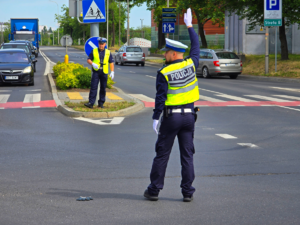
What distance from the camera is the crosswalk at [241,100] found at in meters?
15.0

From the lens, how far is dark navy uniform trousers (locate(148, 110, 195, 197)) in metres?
5.19

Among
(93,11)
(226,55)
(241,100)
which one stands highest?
(93,11)

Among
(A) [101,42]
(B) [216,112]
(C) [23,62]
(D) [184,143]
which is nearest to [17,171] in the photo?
(D) [184,143]

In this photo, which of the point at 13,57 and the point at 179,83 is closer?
the point at 179,83

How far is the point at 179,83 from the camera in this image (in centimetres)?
517

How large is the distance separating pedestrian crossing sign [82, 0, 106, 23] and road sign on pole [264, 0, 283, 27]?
14.2 metres

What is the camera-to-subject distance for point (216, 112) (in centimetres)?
1318

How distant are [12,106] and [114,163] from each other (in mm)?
7994

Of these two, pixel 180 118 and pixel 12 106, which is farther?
pixel 12 106

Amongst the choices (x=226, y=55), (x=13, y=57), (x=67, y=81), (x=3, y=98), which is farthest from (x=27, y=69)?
(x=226, y=55)

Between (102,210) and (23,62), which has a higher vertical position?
(23,62)

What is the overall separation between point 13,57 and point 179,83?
18.3m

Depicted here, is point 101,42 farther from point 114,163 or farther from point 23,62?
point 23,62

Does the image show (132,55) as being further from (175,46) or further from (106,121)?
(175,46)
